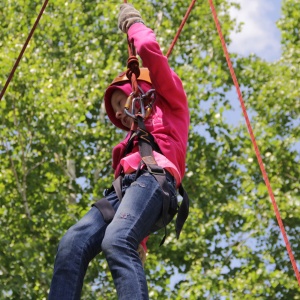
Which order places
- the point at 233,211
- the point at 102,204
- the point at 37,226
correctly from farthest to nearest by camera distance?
1. the point at 233,211
2. the point at 37,226
3. the point at 102,204

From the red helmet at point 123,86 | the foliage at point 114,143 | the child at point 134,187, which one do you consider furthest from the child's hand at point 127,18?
the foliage at point 114,143

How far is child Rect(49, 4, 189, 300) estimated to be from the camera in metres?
3.31

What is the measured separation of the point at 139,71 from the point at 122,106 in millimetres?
186

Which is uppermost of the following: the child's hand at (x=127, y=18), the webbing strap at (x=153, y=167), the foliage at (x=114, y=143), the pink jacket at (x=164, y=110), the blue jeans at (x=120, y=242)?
the foliage at (x=114, y=143)

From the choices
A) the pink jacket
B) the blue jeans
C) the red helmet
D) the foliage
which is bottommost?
the blue jeans

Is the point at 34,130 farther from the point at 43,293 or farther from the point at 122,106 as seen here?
the point at 122,106

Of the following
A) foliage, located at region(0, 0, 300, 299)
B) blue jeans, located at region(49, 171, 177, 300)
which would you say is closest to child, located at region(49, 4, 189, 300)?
blue jeans, located at region(49, 171, 177, 300)

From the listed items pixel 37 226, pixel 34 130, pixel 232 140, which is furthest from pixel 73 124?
pixel 232 140

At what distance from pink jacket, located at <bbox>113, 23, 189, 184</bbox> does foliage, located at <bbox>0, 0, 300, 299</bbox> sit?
23.6ft

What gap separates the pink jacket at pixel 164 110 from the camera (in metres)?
3.71

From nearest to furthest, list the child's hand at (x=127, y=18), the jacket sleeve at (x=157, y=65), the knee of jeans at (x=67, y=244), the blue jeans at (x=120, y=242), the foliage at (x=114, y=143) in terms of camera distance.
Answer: the blue jeans at (x=120, y=242) < the knee of jeans at (x=67, y=244) < the jacket sleeve at (x=157, y=65) < the child's hand at (x=127, y=18) < the foliage at (x=114, y=143)

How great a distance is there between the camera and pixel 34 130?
1289cm

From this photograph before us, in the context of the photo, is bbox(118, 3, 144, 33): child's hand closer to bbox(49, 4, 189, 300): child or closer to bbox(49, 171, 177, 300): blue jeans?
bbox(49, 4, 189, 300): child

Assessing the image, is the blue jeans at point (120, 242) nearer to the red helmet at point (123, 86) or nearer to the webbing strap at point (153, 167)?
the webbing strap at point (153, 167)
